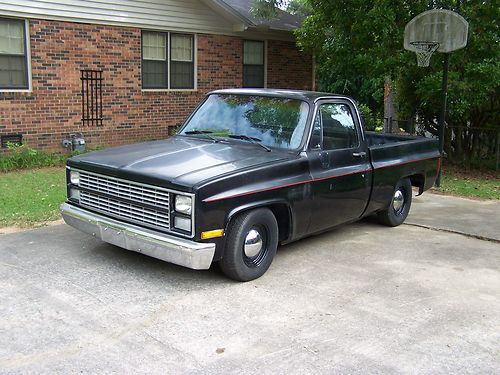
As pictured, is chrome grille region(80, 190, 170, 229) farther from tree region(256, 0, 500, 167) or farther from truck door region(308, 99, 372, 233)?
tree region(256, 0, 500, 167)

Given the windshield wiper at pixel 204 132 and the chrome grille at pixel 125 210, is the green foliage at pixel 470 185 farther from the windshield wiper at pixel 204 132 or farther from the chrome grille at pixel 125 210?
the chrome grille at pixel 125 210

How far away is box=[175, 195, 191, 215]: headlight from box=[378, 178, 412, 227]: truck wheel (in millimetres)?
3392

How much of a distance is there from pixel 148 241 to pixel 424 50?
24.7 feet

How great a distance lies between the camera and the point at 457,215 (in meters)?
8.23

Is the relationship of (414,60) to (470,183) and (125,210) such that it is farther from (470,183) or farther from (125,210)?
(125,210)

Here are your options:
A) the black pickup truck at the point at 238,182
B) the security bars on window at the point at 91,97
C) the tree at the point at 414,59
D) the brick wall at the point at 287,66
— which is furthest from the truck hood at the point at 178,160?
the brick wall at the point at 287,66

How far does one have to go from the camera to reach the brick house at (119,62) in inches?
453

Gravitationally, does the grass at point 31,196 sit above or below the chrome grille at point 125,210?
below

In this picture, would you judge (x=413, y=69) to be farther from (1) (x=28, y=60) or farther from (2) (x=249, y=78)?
(1) (x=28, y=60)

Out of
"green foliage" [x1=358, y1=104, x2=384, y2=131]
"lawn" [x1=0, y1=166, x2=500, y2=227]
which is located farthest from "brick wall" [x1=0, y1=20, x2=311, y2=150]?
"green foliage" [x1=358, y1=104, x2=384, y2=131]

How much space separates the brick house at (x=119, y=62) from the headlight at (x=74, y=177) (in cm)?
643

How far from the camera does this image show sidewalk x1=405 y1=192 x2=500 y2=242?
24.3ft

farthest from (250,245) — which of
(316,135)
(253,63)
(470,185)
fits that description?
(253,63)

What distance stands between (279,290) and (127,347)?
1.58 m
